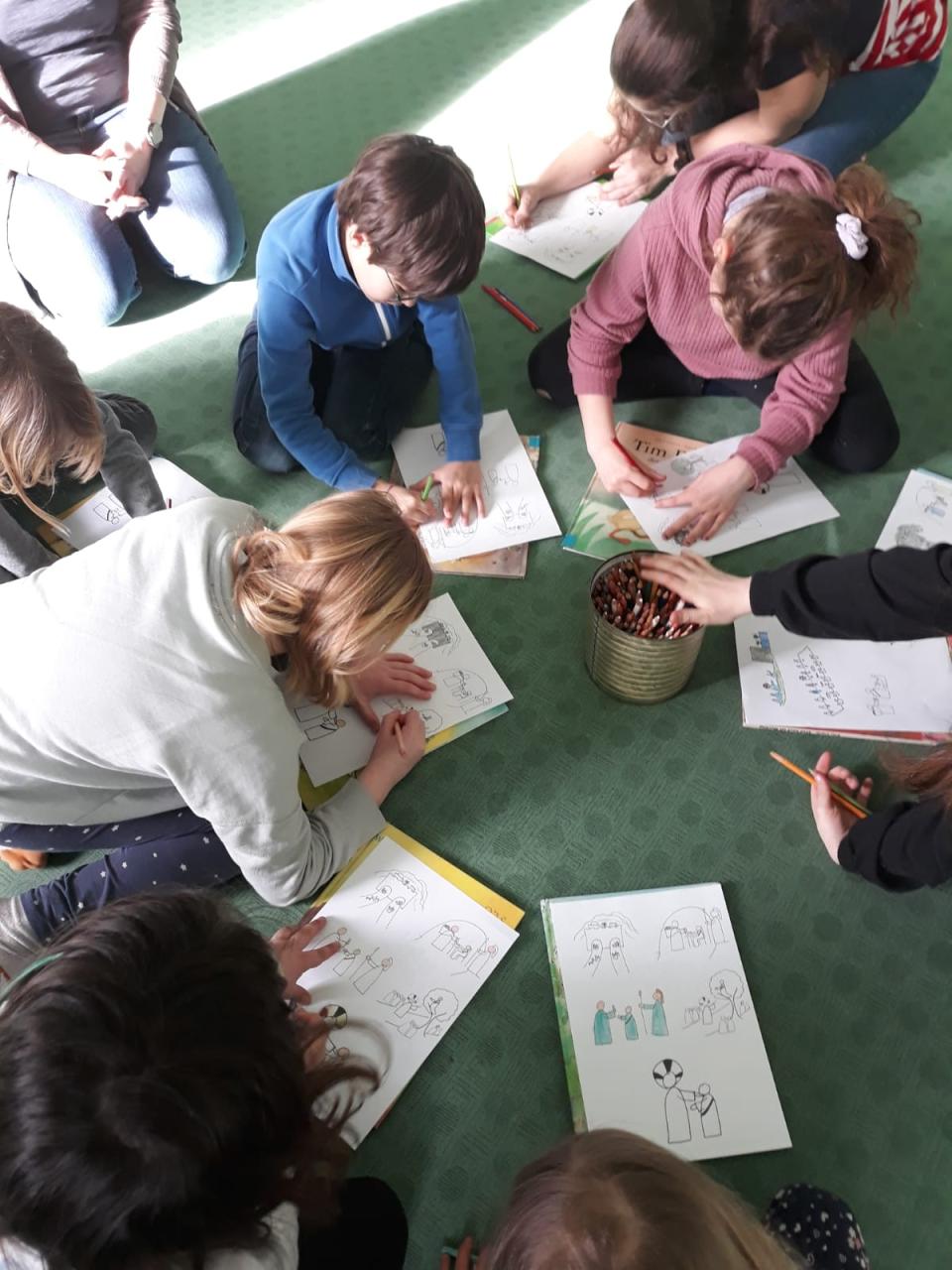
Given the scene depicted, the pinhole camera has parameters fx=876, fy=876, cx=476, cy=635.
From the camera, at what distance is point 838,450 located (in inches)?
52.4

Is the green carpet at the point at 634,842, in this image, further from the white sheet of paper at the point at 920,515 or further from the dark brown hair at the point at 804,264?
the dark brown hair at the point at 804,264

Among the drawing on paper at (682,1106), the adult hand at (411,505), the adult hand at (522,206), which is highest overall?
the adult hand at (522,206)

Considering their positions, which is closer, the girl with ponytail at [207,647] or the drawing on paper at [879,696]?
the girl with ponytail at [207,647]

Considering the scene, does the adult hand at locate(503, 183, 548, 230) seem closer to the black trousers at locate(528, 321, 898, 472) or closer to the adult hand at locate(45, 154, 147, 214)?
the black trousers at locate(528, 321, 898, 472)

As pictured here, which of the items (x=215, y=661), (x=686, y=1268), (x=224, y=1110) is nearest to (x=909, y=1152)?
(x=686, y=1268)

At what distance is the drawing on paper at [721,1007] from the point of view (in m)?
0.92

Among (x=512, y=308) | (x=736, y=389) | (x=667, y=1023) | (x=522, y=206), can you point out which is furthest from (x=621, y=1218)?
(x=522, y=206)

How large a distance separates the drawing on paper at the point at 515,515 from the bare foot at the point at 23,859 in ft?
2.42

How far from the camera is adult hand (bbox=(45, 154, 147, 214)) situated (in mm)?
1423

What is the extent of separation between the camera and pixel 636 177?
166 centimetres

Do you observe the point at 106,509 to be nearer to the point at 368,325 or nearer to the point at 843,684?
the point at 368,325

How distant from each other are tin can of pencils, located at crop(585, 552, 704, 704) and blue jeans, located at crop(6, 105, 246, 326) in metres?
1.01

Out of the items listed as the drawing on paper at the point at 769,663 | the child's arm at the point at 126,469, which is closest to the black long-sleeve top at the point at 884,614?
the drawing on paper at the point at 769,663

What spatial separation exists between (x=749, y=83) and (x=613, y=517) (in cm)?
80
